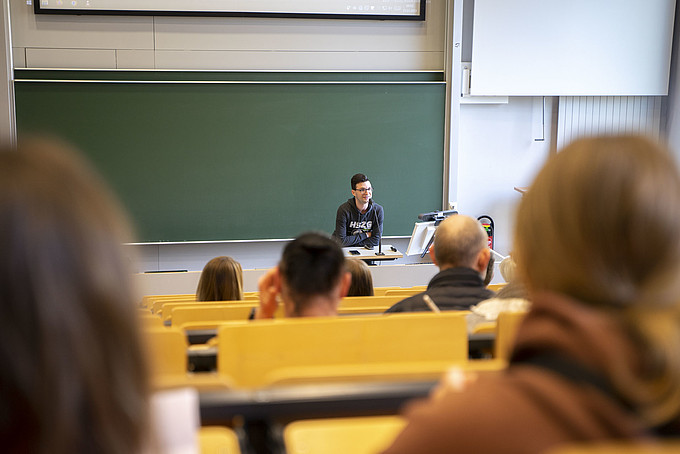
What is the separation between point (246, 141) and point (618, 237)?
6.25m

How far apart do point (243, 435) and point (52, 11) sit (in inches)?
254

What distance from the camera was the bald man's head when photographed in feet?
9.37

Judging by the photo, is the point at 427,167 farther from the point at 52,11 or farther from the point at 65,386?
the point at 65,386

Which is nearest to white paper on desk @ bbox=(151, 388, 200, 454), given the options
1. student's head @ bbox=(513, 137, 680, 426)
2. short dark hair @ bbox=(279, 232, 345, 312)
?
student's head @ bbox=(513, 137, 680, 426)

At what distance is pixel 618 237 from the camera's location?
0.91 m

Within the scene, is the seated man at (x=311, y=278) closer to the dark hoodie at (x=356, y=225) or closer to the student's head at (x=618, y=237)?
the student's head at (x=618, y=237)

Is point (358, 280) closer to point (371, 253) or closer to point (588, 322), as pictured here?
point (371, 253)

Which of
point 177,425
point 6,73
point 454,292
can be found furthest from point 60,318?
point 6,73

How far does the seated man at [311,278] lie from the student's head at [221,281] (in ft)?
4.33

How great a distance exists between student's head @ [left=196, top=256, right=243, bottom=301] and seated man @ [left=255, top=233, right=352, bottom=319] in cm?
132

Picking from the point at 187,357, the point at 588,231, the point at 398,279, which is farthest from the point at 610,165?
the point at 398,279

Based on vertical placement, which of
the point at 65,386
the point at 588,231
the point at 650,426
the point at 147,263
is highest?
the point at 588,231

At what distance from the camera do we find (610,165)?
37.4 inches

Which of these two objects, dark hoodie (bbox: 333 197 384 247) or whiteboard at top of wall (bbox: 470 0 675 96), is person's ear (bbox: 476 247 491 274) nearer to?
dark hoodie (bbox: 333 197 384 247)
